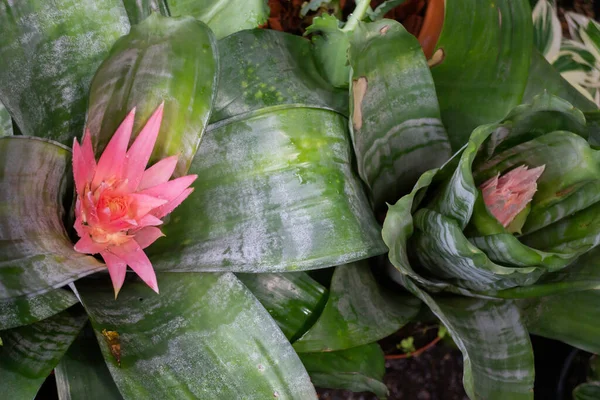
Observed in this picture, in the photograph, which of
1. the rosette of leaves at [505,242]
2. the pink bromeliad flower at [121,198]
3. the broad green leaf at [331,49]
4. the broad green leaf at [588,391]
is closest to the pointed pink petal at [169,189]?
the pink bromeliad flower at [121,198]

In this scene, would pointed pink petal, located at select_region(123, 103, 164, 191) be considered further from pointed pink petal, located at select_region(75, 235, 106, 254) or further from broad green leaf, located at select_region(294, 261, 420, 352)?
broad green leaf, located at select_region(294, 261, 420, 352)

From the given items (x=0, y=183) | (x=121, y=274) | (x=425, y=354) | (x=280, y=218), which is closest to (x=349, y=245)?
(x=280, y=218)

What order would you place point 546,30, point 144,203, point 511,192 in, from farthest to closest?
point 546,30
point 511,192
point 144,203

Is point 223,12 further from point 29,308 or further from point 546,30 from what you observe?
point 546,30

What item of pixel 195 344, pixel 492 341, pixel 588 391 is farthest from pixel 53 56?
pixel 588 391

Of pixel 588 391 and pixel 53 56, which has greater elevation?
pixel 53 56

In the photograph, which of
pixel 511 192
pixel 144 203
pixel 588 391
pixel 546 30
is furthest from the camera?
pixel 546 30
